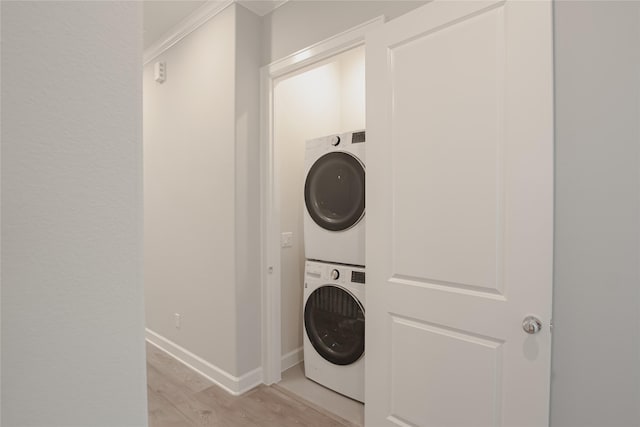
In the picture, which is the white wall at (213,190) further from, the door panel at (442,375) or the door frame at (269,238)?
the door panel at (442,375)

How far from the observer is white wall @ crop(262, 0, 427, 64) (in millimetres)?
1697

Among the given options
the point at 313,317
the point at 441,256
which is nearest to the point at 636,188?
the point at 441,256

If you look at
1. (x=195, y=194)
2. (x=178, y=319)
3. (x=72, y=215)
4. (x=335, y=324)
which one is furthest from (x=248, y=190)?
(x=72, y=215)

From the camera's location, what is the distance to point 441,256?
1.45 meters

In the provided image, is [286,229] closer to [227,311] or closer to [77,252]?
[227,311]

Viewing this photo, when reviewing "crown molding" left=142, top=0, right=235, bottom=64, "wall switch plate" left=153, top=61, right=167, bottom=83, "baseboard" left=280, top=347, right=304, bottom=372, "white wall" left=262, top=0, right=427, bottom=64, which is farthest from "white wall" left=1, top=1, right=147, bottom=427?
"wall switch plate" left=153, top=61, right=167, bottom=83

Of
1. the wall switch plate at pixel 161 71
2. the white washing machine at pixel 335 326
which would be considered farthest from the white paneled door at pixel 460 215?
the wall switch plate at pixel 161 71

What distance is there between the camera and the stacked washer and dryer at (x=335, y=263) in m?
2.18

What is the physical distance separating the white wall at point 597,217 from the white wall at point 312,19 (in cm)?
73

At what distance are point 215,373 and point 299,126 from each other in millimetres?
2043

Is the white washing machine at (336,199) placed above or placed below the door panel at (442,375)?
above

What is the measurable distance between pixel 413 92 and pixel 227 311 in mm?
1844

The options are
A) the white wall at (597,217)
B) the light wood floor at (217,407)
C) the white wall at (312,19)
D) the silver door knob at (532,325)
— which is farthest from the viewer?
the light wood floor at (217,407)

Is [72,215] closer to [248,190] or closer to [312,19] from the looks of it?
[248,190]
